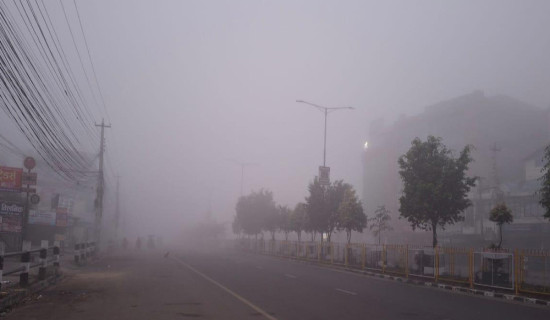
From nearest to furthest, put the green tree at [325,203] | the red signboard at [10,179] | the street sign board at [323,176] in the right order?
the red signboard at [10,179] → the street sign board at [323,176] → the green tree at [325,203]

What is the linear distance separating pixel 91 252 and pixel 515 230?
1739 inches

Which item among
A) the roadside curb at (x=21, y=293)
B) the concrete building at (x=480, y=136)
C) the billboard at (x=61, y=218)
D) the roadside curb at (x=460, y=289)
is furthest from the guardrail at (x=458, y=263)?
the concrete building at (x=480, y=136)

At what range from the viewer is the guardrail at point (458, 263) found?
2133 cm

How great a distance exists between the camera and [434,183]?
29.5 m

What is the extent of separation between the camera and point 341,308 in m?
14.4

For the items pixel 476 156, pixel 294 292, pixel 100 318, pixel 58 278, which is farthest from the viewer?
pixel 476 156

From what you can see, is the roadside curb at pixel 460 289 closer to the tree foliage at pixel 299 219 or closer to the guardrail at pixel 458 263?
the guardrail at pixel 458 263

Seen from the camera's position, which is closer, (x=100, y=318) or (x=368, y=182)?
(x=100, y=318)

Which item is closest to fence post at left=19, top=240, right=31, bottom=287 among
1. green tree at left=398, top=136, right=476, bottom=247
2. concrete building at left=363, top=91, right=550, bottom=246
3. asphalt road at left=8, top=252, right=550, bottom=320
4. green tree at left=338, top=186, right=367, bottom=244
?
asphalt road at left=8, top=252, right=550, bottom=320

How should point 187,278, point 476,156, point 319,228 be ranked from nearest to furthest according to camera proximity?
point 187,278
point 319,228
point 476,156

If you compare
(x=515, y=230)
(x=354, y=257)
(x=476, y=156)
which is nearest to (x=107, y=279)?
(x=354, y=257)

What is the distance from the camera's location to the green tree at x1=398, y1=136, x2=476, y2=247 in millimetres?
29297

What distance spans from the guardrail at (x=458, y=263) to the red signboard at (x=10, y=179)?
79.8 ft

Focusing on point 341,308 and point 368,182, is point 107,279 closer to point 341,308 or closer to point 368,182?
point 341,308
